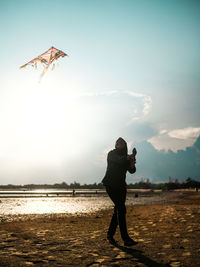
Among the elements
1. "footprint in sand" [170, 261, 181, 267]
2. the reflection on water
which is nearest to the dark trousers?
"footprint in sand" [170, 261, 181, 267]

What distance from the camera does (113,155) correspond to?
19.2 feet

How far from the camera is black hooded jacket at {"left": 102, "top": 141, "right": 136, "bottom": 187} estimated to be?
5.63m

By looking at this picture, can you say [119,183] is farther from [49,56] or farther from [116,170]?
[49,56]

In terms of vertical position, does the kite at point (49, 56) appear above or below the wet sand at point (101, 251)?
above

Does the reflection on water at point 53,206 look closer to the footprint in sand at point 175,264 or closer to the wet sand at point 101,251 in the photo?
the wet sand at point 101,251

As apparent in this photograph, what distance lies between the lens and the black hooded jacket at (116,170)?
Answer: 5.63m

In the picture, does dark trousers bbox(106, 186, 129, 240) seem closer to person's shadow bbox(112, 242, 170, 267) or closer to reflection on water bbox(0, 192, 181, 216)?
person's shadow bbox(112, 242, 170, 267)

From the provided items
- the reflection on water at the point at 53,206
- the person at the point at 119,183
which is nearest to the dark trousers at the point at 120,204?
Result: the person at the point at 119,183

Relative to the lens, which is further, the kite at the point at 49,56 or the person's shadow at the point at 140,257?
the kite at the point at 49,56

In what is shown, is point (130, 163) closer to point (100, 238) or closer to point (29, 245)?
point (100, 238)

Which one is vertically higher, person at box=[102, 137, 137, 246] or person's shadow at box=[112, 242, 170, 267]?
person at box=[102, 137, 137, 246]

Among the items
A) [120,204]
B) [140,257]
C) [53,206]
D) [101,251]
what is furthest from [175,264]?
[53,206]

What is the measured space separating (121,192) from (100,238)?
1580 millimetres

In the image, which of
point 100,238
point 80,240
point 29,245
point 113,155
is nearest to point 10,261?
point 29,245
